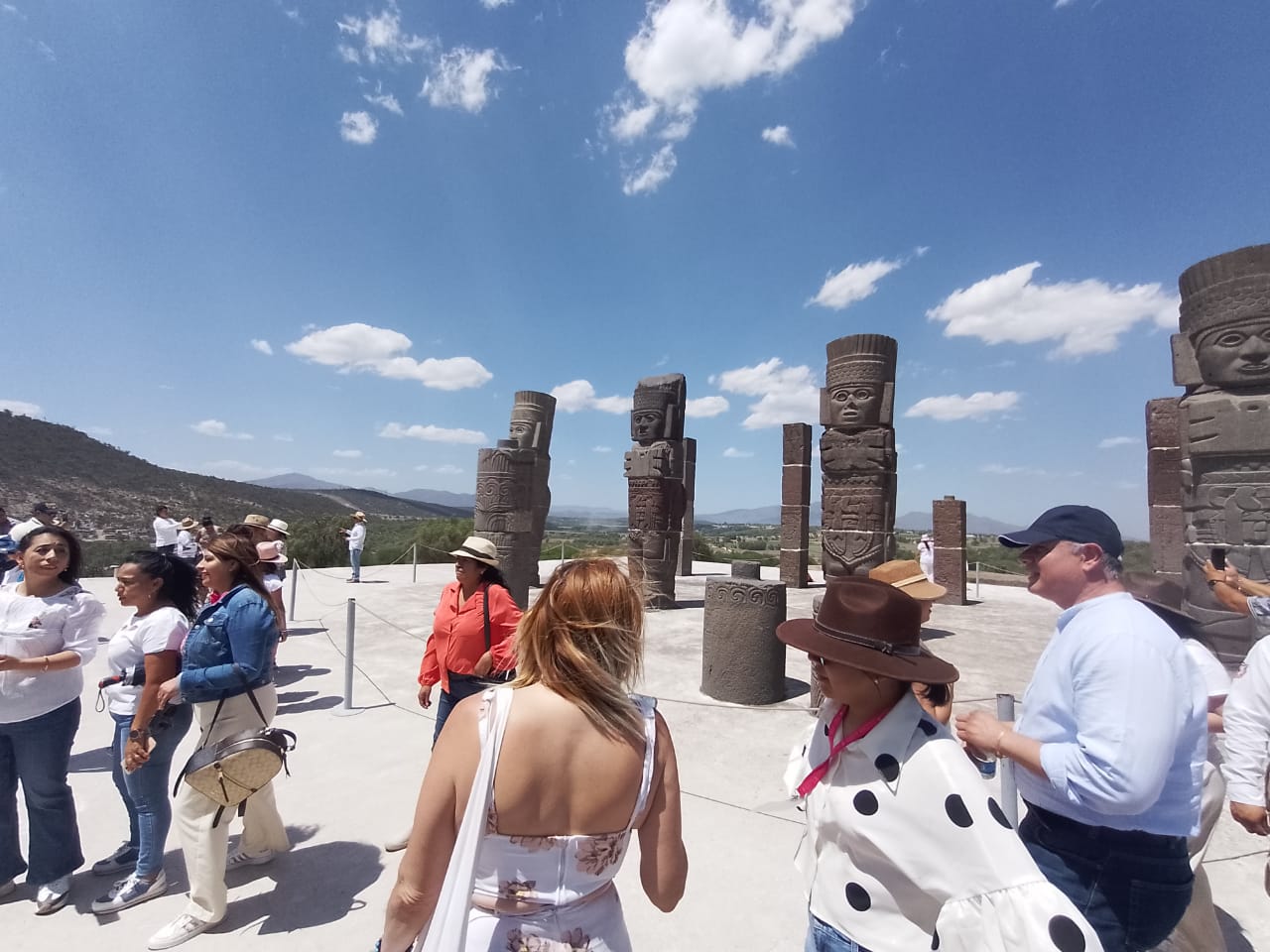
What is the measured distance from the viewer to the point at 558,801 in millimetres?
1400

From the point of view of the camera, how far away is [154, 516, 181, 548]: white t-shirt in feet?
33.6

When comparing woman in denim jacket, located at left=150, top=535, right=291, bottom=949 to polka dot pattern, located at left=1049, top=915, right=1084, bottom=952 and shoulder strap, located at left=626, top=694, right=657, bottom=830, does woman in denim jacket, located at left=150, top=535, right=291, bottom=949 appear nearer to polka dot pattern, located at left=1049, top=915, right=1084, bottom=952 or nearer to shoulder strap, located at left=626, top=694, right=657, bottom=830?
shoulder strap, located at left=626, top=694, right=657, bottom=830

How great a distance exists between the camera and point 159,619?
9.21 feet

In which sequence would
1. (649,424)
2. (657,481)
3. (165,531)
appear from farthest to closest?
(649,424)
(657,481)
(165,531)

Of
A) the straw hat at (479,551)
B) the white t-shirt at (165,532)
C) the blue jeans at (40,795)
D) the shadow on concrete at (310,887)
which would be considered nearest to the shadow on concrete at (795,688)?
the straw hat at (479,551)

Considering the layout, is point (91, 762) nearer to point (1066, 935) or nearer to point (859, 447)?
point (1066, 935)

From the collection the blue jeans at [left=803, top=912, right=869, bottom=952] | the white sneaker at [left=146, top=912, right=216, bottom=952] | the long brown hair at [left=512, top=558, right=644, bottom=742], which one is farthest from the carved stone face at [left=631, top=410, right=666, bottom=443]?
the blue jeans at [left=803, top=912, right=869, bottom=952]

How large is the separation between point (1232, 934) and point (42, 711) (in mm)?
5587

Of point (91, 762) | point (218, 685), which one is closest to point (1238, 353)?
point (218, 685)

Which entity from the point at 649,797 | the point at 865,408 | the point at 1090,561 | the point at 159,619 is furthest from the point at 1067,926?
the point at 865,408

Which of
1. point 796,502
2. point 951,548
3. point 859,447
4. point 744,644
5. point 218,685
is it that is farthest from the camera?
point 796,502

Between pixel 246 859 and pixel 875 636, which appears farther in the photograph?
pixel 246 859

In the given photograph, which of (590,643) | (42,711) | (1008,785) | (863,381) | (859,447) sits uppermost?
(863,381)

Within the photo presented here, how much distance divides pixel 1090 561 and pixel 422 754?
14.7 ft
